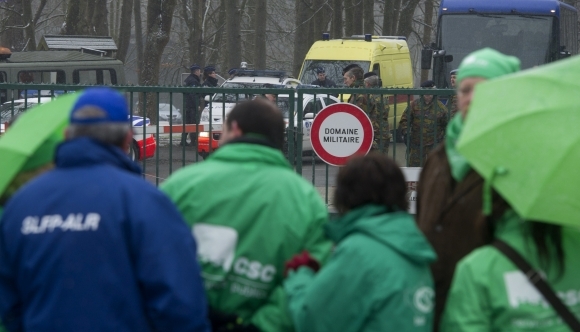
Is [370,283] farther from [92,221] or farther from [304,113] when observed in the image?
[304,113]

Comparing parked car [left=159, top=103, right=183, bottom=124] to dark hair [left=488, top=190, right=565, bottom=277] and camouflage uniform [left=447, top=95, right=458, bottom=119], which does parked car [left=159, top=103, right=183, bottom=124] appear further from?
dark hair [left=488, top=190, right=565, bottom=277]

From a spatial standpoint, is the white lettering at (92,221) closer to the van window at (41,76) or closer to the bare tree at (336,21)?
the van window at (41,76)

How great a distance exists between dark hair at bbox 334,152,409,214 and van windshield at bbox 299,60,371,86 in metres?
17.9

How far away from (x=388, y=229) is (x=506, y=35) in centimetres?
1589

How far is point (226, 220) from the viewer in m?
3.12

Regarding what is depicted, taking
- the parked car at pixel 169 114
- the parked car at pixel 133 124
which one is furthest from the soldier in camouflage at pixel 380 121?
the parked car at pixel 133 124

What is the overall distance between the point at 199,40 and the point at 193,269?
1227 inches

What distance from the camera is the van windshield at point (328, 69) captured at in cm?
2097

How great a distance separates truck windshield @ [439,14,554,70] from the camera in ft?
58.9

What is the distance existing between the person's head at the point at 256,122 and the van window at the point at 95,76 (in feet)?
53.9

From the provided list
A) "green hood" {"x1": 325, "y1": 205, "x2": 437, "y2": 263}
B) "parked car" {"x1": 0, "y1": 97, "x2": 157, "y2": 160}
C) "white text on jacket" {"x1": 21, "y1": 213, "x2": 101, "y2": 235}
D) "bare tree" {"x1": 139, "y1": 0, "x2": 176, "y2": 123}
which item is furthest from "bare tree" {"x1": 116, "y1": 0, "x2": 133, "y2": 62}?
"white text on jacket" {"x1": 21, "y1": 213, "x2": 101, "y2": 235}

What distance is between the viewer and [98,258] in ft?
8.45

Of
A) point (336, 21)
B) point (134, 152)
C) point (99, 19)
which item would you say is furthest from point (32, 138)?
point (336, 21)

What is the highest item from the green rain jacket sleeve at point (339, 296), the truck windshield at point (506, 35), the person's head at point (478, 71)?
the truck windshield at point (506, 35)
